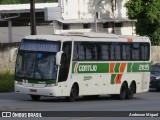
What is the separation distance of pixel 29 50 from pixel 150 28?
3990 cm

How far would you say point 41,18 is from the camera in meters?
74.9

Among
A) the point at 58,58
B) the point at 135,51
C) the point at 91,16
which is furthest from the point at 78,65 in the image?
the point at 91,16

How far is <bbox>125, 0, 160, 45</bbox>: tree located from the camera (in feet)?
222

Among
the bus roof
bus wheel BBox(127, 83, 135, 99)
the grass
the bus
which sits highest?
the bus roof

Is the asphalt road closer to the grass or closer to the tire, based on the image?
the tire

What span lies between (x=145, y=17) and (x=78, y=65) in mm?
37935

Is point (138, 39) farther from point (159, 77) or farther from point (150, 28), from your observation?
point (150, 28)

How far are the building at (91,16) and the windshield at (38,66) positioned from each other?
37844 mm

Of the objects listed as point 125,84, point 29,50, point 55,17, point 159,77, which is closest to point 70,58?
point 29,50

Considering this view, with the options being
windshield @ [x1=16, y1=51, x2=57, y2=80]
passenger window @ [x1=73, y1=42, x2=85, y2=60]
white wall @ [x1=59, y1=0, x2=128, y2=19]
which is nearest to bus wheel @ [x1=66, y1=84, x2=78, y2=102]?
passenger window @ [x1=73, y1=42, x2=85, y2=60]

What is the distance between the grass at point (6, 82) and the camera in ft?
128

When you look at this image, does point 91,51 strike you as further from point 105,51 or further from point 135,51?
point 135,51

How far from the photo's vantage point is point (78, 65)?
1191 inches

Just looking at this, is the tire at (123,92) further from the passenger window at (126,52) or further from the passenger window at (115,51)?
the passenger window at (115,51)
